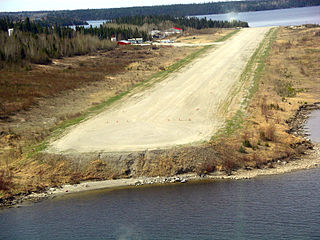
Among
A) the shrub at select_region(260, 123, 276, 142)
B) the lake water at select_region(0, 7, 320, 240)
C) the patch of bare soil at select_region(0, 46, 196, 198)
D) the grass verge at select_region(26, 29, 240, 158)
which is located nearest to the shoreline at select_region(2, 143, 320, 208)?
the lake water at select_region(0, 7, 320, 240)

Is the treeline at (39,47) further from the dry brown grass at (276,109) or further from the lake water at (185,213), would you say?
the lake water at (185,213)

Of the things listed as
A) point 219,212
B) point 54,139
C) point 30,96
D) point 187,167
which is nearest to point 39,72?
point 30,96

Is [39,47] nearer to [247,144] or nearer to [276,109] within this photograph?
[276,109]

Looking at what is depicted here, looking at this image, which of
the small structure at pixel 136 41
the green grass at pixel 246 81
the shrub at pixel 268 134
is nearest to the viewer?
the shrub at pixel 268 134

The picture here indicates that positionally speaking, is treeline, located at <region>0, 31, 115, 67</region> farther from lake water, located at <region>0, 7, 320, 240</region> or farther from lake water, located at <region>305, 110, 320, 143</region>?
lake water, located at <region>305, 110, 320, 143</region>

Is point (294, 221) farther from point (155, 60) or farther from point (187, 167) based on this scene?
point (155, 60)

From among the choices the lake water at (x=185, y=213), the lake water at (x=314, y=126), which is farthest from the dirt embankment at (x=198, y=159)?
the lake water at (x=185, y=213)

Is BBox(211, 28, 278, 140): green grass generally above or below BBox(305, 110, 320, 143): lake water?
above
